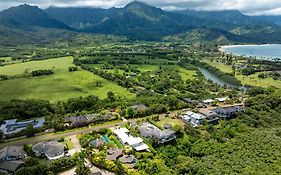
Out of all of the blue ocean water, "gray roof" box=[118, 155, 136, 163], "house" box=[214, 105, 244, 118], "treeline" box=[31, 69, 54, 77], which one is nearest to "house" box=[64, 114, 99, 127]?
"gray roof" box=[118, 155, 136, 163]

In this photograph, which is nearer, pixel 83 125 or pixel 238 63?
pixel 83 125

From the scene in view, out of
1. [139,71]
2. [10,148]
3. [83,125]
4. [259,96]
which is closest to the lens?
[10,148]

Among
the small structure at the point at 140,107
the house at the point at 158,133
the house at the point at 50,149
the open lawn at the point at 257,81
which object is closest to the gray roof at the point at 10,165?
the house at the point at 50,149

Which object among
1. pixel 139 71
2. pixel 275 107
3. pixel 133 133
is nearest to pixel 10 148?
pixel 133 133

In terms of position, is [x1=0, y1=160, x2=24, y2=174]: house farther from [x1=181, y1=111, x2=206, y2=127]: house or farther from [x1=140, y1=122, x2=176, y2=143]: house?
[x1=181, y1=111, x2=206, y2=127]: house

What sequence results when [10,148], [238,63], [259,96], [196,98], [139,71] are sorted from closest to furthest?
[10,148] → [259,96] → [196,98] → [139,71] → [238,63]

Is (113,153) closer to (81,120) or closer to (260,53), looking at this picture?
(81,120)

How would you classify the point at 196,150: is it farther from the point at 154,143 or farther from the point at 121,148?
the point at 121,148
